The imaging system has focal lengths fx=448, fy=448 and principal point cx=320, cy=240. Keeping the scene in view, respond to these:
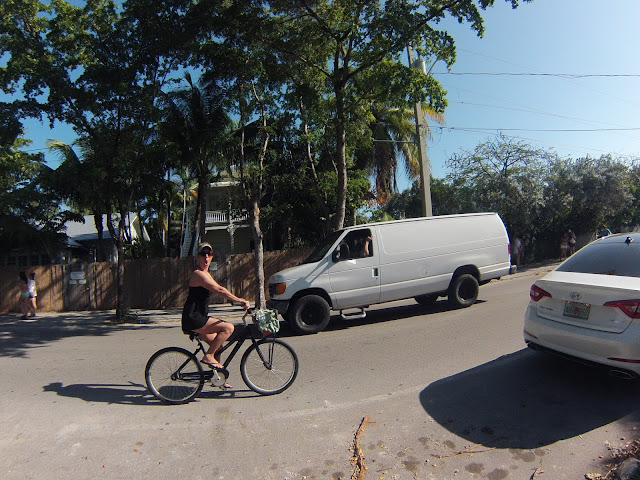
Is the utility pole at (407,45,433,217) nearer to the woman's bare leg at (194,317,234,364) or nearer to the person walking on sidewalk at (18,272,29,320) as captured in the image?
the woman's bare leg at (194,317,234,364)

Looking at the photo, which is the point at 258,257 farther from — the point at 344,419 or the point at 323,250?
the point at 344,419

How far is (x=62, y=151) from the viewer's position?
19422 millimetres

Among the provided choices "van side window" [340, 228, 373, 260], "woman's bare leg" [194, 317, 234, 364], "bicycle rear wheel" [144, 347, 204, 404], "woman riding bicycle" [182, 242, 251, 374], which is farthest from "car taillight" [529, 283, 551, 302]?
"van side window" [340, 228, 373, 260]

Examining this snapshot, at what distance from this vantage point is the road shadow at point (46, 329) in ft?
29.7

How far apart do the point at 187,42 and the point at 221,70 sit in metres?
1.12

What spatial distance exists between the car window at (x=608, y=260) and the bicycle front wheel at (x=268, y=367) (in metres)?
3.55

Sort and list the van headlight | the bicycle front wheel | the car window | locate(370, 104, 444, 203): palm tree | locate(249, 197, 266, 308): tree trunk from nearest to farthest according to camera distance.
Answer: the car window
the bicycle front wheel
the van headlight
locate(249, 197, 266, 308): tree trunk
locate(370, 104, 444, 203): palm tree

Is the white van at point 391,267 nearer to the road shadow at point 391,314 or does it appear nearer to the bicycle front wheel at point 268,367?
the road shadow at point 391,314

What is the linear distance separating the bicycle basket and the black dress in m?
0.57

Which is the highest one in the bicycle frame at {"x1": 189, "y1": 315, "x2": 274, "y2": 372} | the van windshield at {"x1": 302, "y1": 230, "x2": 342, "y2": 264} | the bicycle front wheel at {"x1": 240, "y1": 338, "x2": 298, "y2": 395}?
the van windshield at {"x1": 302, "y1": 230, "x2": 342, "y2": 264}

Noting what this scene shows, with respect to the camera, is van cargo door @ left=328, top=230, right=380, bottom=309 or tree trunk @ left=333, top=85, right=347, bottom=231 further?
tree trunk @ left=333, top=85, right=347, bottom=231

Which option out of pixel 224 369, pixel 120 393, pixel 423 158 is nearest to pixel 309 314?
pixel 224 369

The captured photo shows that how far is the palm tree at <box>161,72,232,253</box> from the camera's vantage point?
1372 centimetres

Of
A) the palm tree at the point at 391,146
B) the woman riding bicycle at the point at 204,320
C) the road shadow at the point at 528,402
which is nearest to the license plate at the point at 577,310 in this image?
the road shadow at the point at 528,402
